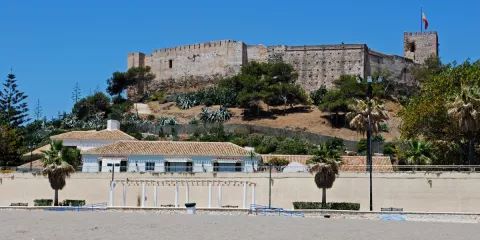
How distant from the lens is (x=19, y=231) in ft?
84.5

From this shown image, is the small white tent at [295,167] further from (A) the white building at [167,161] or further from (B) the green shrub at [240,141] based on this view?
(B) the green shrub at [240,141]

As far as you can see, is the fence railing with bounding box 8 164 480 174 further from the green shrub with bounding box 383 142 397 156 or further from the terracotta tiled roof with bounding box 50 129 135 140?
the green shrub with bounding box 383 142 397 156

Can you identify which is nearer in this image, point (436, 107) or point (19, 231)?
point (19, 231)

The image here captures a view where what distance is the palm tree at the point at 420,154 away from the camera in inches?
1794

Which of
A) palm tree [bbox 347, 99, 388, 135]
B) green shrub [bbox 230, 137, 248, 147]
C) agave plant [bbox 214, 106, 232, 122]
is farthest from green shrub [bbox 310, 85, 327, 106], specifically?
palm tree [bbox 347, 99, 388, 135]

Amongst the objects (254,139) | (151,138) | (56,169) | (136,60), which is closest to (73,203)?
(56,169)

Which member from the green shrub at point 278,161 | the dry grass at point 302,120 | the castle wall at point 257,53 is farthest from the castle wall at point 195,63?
the green shrub at point 278,161

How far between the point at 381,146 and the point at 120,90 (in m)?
39.2

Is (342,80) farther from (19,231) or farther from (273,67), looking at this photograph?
(19,231)

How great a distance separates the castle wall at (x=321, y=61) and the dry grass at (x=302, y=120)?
227 inches

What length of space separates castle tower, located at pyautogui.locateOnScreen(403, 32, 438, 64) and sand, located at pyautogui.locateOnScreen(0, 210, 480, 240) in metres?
57.1

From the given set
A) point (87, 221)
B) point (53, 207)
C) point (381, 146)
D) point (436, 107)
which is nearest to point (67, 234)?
point (87, 221)

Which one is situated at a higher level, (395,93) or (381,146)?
(395,93)

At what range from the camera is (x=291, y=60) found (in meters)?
85.3
